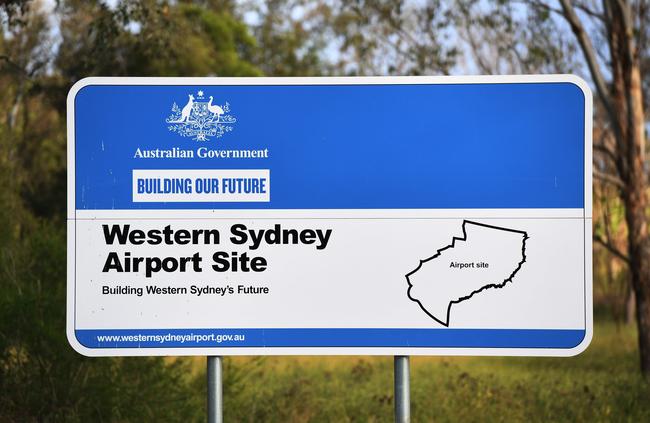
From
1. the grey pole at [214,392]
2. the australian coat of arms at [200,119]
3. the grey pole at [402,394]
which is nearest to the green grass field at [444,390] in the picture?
the grey pole at [214,392]

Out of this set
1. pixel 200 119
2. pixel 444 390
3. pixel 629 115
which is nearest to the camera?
pixel 200 119

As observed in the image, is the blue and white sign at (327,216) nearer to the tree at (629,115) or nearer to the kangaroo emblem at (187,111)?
the kangaroo emblem at (187,111)

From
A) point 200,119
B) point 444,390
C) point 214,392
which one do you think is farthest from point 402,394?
point 444,390

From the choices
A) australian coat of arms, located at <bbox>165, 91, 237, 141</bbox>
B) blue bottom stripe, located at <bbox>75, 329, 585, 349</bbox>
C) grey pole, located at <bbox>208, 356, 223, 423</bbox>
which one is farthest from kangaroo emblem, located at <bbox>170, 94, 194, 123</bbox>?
grey pole, located at <bbox>208, 356, 223, 423</bbox>

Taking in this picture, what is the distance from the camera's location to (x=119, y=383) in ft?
28.8

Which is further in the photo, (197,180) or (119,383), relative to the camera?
(119,383)

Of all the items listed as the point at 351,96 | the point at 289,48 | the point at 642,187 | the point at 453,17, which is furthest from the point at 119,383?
the point at 289,48

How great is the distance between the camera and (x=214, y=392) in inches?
187

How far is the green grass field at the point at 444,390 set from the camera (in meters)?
9.99

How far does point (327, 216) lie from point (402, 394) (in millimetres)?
849

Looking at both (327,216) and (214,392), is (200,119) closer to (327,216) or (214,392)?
(327,216)

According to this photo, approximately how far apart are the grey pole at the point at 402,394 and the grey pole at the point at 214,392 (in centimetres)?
78

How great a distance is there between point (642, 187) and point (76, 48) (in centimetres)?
1534

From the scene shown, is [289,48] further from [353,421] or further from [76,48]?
[353,421]
